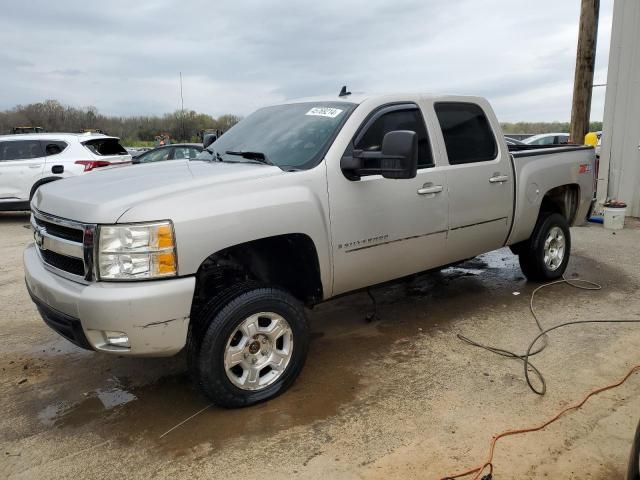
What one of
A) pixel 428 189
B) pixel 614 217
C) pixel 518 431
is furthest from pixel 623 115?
pixel 518 431

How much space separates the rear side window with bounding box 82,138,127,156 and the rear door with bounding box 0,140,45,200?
3.10ft

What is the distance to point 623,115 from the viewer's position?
9.02 m

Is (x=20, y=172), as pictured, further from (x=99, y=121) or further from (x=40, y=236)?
(x=99, y=121)

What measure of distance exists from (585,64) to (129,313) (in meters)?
10.2

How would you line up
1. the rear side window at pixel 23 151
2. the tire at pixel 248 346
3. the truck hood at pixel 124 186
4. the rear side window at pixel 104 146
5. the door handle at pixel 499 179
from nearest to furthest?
the truck hood at pixel 124 186 → the tire at pixel 248 346 → the door handle at pixel 499 179 → the rear side window at pixel 23 151 → the rear side window at pixel 104 146

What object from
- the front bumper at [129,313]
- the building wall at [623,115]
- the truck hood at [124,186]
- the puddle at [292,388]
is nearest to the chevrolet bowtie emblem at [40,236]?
the truck hood at [124,186]

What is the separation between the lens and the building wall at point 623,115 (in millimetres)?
8664

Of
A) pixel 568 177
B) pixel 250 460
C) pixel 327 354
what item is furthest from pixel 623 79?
pixel 250 460

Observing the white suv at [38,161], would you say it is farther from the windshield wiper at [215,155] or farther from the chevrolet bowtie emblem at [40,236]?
the chevrolet bowtie emblem at [40,236]

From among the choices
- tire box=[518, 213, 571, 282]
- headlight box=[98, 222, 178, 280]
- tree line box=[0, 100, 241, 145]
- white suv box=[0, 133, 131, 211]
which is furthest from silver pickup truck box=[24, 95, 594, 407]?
tree line box=[0, 100, 241, 145]

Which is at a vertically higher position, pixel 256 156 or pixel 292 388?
pixel 256 156

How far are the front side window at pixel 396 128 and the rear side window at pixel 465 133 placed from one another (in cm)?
24

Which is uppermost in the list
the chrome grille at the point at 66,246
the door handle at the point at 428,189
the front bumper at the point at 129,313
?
the door handle at the point at 428,189

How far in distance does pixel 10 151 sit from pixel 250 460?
10.4 m
